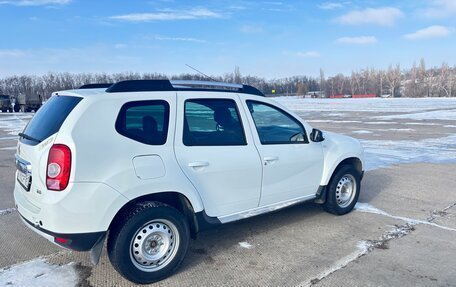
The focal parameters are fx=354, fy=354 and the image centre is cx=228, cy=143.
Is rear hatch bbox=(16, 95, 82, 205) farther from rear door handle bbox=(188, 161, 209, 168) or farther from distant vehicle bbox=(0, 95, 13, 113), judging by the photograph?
distant vehicle bbox=(0, 95, 13, 113)

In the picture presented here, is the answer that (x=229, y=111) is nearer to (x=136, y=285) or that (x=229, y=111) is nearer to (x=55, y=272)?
(x=136, y=285)

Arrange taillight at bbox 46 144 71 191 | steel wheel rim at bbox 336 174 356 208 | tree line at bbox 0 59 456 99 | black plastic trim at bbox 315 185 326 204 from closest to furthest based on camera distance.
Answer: taillight at bbox 46 144 71 191
black plastic trim at bbox 315 185 326 204
steel wheel rim at bbox 336 174 356 208
tree line at bbox 0 59 456 99

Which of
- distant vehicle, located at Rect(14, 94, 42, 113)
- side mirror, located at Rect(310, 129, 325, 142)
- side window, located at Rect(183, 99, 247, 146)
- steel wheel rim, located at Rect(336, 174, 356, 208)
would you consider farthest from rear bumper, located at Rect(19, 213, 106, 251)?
distant vehicle, located at Rect(14, 94, 42, 113)

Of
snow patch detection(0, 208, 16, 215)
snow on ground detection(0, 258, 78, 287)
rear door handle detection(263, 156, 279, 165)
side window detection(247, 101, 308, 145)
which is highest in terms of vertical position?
side window detection(247, 101, 308, 145)

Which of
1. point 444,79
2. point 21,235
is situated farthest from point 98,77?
point 21,235

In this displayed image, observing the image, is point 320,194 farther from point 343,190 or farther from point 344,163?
point 344,163

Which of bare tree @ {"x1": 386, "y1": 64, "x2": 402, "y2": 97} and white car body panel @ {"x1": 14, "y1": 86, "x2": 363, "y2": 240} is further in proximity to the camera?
bare tree @ {"x1": 386, "y1": 64, "x2": 402, "y2": 97}

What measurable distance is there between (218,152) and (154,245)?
1114 millimetres

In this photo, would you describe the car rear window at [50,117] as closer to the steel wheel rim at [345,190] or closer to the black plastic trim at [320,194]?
the black plastic trim at [320,194]

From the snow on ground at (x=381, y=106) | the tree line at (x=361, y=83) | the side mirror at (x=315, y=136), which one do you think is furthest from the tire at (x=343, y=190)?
the tree line at (x=361, y=83)

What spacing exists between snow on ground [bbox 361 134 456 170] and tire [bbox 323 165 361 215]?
11.1 feet

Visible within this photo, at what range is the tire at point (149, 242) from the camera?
3178 millimetres

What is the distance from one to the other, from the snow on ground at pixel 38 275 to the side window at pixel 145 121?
1.54 m

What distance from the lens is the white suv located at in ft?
9.79
